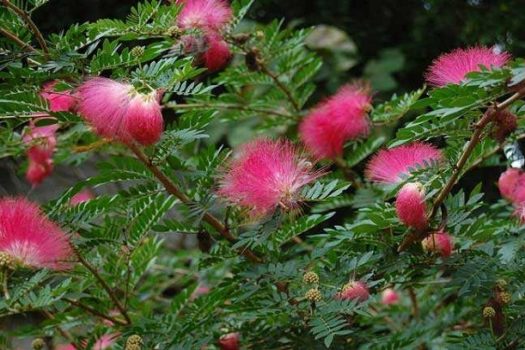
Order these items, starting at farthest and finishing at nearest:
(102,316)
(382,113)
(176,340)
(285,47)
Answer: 1. (285,47)
2. (382,113)
3. (102,316)
4. (176,340)

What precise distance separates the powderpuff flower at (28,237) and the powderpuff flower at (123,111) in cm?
16

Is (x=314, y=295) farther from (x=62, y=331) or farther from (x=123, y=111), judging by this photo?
(x=62, y=331)

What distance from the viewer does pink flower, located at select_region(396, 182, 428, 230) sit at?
1166 mm

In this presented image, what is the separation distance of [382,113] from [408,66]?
176 centimetres

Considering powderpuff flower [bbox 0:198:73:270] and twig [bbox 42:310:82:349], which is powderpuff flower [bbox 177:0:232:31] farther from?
twig [bbox 42:310:82:349]

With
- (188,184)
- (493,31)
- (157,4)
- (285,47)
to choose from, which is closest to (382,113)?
(285,47)

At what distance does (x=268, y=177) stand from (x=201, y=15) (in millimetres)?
378

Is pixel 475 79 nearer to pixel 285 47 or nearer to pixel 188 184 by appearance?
pixel 188 184

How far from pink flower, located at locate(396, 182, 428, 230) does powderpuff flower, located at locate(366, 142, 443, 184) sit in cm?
7

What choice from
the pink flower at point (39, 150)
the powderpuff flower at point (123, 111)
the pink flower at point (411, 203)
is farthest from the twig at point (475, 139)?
the pink flower at point (39, 150)

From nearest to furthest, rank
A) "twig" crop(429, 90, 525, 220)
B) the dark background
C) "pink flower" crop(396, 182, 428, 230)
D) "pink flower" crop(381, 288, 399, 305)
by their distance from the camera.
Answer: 1. "twig" crop(429, 90, 525, 220)
2. "pink flower" crop(396, 182, 428, 230)
3. "pink flower" crop(381, 288, 399, 305)
4. the dark background

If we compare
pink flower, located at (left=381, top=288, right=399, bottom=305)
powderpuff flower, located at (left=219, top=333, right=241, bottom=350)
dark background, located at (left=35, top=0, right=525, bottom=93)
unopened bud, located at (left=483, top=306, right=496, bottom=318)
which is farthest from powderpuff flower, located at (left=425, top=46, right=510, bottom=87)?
dark background, located at (left=35, top=0, right=525, bottom=93)

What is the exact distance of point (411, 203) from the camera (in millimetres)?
1167

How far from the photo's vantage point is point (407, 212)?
118cm
